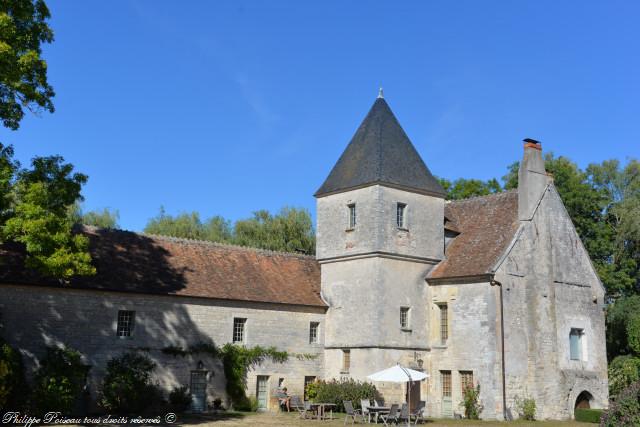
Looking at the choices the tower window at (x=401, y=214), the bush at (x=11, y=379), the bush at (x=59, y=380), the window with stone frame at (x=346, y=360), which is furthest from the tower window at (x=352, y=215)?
the bush at (x=11, y=379)

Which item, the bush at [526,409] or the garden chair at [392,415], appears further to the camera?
the bush at [526,409]

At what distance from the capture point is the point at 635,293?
1644 inches

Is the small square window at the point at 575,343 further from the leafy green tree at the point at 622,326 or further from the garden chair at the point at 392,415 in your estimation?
the garden chair at the point at 392,415

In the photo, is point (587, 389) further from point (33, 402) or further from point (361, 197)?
point (33, 402)

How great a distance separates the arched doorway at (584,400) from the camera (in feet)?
99.0

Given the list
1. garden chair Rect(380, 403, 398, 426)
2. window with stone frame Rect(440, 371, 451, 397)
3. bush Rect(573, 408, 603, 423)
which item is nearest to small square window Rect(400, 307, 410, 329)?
window with stone frame Rect(440, 371, 451, 397)

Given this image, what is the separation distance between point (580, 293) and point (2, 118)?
24432mm

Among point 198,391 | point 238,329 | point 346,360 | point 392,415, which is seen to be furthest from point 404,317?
point 198,391

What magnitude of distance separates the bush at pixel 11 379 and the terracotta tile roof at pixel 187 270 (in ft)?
9.58

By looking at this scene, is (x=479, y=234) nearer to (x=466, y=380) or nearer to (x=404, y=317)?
(x=404, y=317)

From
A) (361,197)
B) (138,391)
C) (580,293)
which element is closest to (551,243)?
(580,293)

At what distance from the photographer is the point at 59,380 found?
902 inches

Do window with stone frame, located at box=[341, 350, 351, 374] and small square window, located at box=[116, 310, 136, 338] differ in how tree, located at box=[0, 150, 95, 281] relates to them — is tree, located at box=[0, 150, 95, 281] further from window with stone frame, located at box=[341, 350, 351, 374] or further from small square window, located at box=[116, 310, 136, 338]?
window with stone frame, located at box=[341, 350, 351, 374]

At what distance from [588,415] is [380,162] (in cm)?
1318
